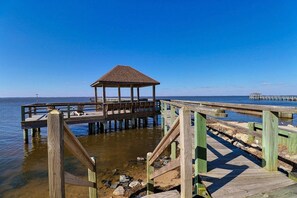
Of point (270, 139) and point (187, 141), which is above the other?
point (187, 141)

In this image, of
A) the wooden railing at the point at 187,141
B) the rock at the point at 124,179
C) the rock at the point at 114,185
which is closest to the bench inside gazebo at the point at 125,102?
the rock at the point at 124,179

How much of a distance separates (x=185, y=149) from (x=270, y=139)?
1.81 meters

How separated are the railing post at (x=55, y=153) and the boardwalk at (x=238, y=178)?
1.94m

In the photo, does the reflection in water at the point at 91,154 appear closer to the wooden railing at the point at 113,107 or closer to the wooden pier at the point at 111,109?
the wooden pier at the point at 111,109

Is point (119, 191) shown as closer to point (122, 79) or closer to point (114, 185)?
point (114, 185)

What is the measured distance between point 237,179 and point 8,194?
649 cm

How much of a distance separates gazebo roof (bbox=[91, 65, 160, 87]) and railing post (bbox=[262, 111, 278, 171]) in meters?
11.8

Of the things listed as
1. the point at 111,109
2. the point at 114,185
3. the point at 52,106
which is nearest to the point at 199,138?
the point at 114,185

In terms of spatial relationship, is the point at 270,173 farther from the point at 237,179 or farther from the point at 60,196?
the point at 60,196

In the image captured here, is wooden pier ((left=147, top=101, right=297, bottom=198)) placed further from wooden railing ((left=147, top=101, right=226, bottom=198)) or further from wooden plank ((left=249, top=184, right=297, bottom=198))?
wooden plank ((left=249, top=184, right=297, bottom=198))

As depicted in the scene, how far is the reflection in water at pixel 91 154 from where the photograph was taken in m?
5.88

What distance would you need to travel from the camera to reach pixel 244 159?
3799 millimetres

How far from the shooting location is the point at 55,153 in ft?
4.28

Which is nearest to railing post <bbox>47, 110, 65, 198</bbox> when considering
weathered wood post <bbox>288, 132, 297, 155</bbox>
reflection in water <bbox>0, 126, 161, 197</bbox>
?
weathered wood post <bbox>288, 132, 297, 155</bbox>
